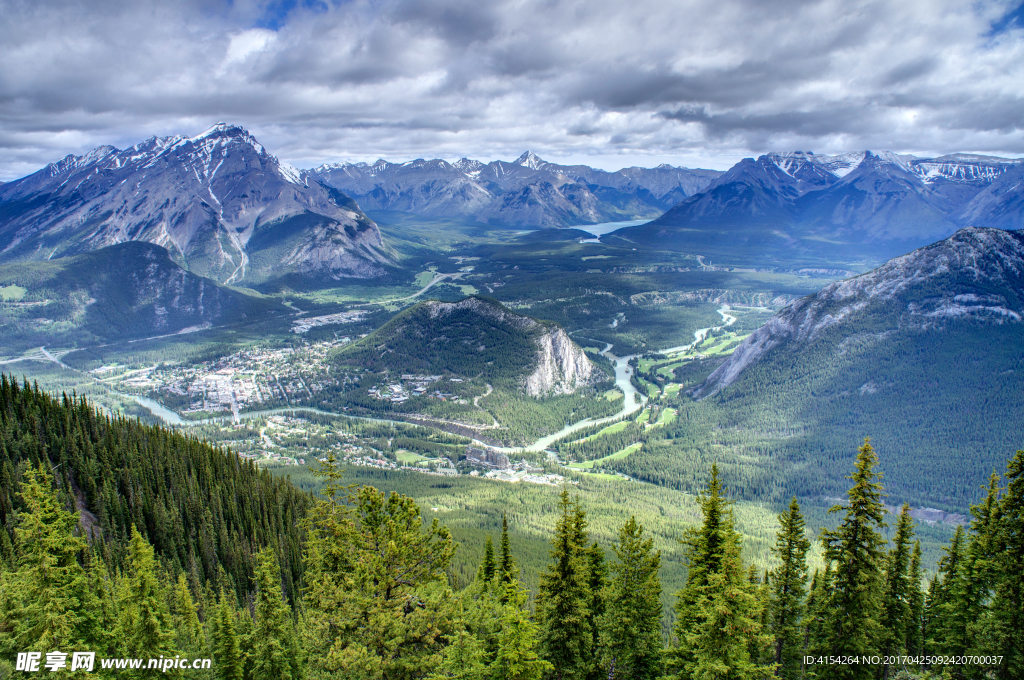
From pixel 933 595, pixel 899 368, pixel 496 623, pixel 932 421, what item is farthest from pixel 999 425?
pixel 496 623

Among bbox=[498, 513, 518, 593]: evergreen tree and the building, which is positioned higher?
bbox=[498, 513, 518, 593]: evergreen tree

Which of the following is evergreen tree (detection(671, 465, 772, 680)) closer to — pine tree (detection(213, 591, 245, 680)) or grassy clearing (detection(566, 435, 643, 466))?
pine tree (detection(213, 591, 245, 680))

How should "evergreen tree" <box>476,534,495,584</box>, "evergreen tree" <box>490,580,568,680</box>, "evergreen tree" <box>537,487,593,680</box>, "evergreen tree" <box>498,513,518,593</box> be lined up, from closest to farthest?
"evergreen tree" <box>490,580,568,680</box>
"evergreen tree" <box>537,487,593,680</box>
"evergreen tree" <box>498,513,518,593</box>
"evergreen tree" <box>476,534,495,584</box>

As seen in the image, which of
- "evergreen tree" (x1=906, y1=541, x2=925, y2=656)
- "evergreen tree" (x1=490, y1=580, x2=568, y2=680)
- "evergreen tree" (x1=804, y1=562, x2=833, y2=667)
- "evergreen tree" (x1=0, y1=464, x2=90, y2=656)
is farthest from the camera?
"evergreen tree" (x1=906, y1=541, x2=925, y2=656)

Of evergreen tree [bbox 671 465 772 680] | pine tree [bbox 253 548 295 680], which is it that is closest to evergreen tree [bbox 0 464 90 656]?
pine tree [bbox 253 548 295 680]

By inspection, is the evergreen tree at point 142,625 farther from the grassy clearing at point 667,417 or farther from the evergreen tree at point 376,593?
the grassy clearing at point 667,417

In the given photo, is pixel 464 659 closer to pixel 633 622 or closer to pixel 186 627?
pixel 633 622

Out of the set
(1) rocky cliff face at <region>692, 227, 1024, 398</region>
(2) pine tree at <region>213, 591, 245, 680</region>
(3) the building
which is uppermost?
(1) rocky cliff face at <region>692, 227, 1024, 398</region>
